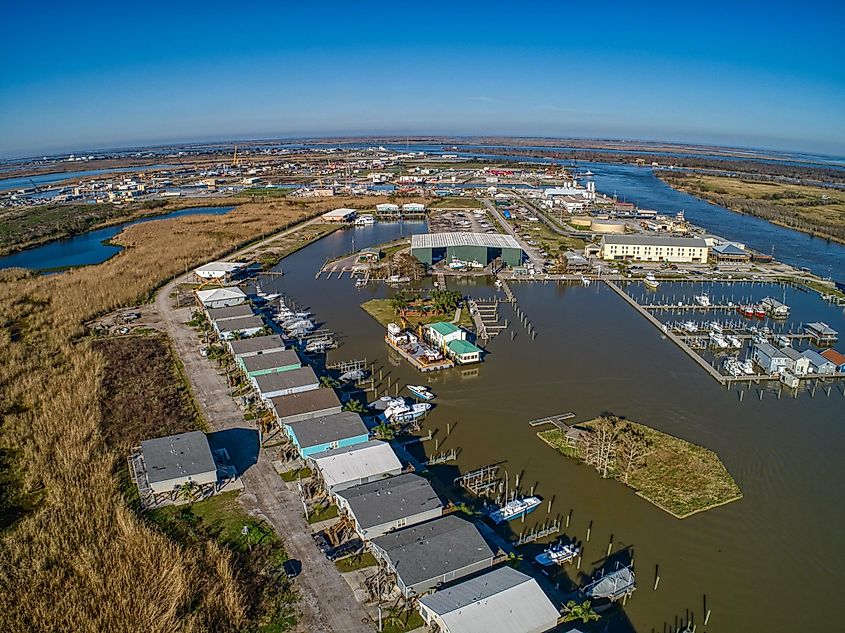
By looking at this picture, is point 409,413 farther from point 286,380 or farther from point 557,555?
point 557,555

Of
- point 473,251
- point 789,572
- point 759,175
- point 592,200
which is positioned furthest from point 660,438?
point 759,175

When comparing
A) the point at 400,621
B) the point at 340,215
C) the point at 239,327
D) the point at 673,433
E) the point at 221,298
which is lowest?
the point at 400,621

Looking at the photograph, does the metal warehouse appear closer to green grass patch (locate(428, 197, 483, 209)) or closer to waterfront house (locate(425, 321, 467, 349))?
waterfront house (locate(425, 321, 467, 349))

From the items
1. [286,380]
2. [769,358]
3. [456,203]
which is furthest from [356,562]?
[456,203]

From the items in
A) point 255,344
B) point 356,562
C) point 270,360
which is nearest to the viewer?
point 356,562

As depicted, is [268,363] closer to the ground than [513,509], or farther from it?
farther from it

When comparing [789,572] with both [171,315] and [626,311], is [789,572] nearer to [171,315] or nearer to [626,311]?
[626,311]

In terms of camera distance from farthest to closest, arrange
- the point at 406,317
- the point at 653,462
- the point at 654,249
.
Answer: the point at 654,249, the point at 406,317, the point at 653,462
